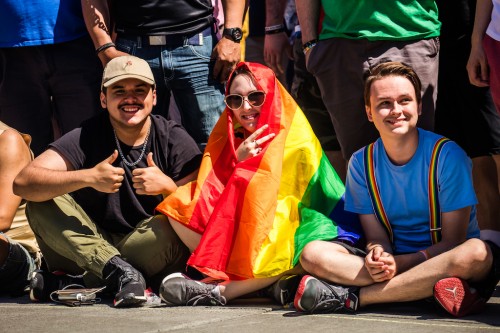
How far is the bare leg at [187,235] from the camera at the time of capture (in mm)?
4848

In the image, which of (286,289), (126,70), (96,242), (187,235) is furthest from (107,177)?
(286,289)

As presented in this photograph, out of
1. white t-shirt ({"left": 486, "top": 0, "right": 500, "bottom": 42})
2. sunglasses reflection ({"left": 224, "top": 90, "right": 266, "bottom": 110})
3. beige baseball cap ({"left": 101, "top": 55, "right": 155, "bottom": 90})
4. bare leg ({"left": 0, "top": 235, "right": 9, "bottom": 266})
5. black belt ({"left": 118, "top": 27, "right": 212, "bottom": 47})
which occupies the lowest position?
bare leg ({"left": 0, "top": 235, "right": 9, "bottom": 266})

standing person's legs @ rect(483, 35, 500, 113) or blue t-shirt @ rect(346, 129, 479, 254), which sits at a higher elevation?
standing person's legs @ rect(483, 35, 500, 113)

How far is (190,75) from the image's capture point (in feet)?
17.3

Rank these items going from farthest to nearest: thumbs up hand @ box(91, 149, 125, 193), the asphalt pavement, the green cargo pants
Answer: the green cargo pants → thumbs up hand @ box(91, 149, 125, 193) → the asphalt pavement

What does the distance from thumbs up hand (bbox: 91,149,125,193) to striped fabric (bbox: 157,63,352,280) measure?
9.8 inches

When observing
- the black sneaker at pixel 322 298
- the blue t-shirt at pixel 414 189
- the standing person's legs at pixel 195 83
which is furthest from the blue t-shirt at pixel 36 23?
the black sneaker at pixel 322 298

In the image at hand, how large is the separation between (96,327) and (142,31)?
1.88 metres

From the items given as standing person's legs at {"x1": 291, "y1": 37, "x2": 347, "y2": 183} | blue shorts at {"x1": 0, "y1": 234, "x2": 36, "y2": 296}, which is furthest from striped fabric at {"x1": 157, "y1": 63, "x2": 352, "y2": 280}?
blue shorts at {"x1": 0, "y1": 234, "x2": 36, "y2": 296}

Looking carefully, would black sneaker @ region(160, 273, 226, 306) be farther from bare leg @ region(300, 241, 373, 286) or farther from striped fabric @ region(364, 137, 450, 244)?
striped fabric @ region(364, 137, 450, 244)

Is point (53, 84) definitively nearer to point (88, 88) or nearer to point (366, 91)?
point (88, 88)

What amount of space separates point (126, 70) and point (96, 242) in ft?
2.95

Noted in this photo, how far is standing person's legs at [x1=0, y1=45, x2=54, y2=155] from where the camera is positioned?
556cm

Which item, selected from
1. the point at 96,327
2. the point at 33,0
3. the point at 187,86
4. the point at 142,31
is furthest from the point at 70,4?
the point at 96,327
